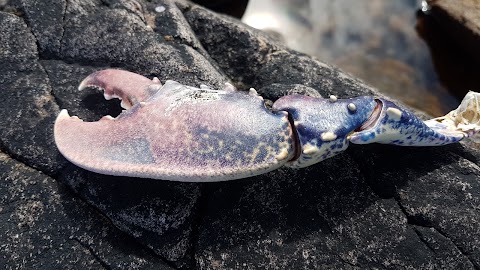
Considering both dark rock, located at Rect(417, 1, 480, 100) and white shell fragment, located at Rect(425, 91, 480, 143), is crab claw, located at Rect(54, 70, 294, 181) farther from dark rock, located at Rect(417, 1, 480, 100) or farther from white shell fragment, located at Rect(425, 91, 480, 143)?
dark rock, located at Rect(417, 1, 480, 100)

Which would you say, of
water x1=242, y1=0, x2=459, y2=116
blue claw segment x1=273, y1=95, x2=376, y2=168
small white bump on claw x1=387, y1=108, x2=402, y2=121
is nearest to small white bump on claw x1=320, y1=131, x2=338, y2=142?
blue claw segment x1=273, y1=95, x2=376, y2=168

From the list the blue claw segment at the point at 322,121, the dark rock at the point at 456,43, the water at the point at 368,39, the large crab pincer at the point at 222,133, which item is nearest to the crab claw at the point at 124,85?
the large crab pincer at the point at 222,133

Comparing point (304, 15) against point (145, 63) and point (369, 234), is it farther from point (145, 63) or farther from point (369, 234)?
point (369, 234)

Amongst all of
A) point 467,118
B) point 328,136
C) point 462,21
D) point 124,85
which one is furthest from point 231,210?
point 462,21

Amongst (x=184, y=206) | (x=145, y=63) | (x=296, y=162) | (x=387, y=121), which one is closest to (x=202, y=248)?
(x=184, y=206)

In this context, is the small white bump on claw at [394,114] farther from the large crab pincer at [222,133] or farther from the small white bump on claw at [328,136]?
the small white bump on claw at [328,136]

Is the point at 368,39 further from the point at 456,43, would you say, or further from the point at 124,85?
the point at 124,85

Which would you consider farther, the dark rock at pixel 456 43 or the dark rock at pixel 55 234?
the dark rock at pixel 456 43
